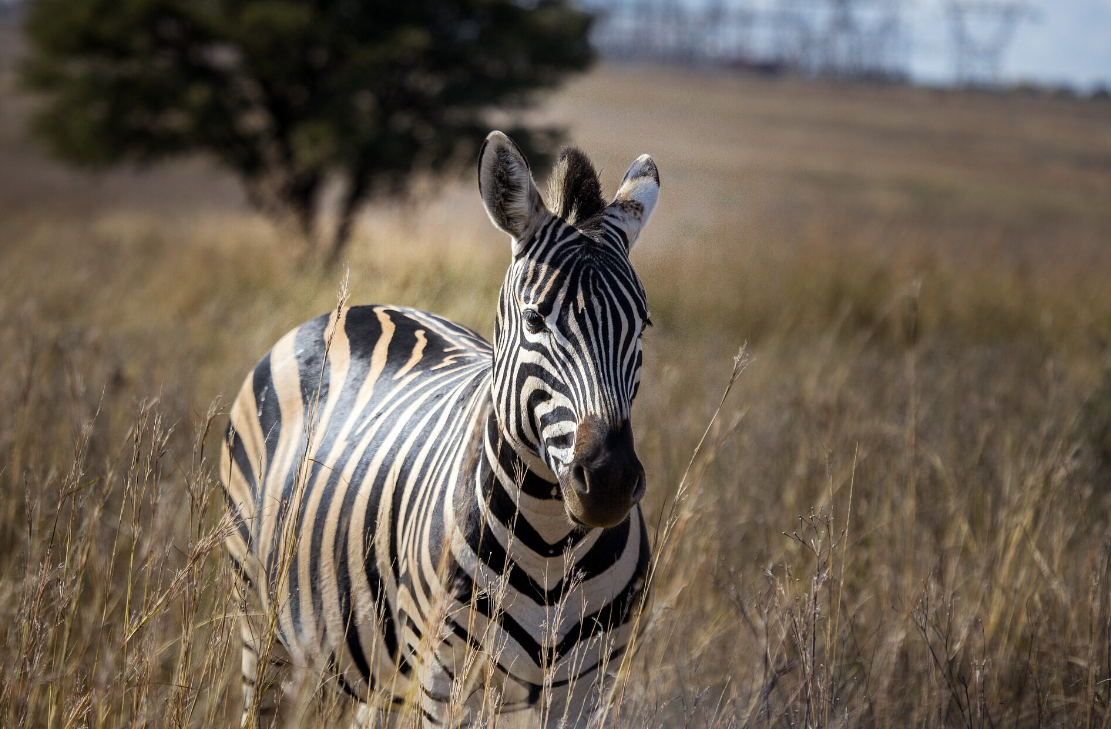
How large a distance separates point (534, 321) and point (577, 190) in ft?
1.35

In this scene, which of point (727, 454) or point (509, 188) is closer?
point (509, 188)

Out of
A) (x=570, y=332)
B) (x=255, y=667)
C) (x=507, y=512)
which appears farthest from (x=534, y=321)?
(x=255, y=667)

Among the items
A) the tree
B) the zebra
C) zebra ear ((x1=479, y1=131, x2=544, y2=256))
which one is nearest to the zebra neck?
the zebra

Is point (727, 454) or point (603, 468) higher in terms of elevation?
point (603, 468)

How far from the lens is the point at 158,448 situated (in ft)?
6.38

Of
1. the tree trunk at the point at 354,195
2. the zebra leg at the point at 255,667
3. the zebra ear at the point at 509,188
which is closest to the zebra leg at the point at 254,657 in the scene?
the zebra leg at the point at 255,667

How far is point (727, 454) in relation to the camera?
4.63 m

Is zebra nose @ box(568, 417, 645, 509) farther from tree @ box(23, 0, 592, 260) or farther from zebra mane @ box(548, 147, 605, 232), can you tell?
tree @ box(23, 0, 592, 260)

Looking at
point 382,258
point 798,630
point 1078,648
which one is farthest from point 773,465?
point 382,258

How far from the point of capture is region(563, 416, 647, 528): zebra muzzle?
1617 mm

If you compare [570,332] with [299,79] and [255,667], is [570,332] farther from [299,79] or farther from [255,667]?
[299,79]

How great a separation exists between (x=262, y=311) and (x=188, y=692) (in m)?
4.01

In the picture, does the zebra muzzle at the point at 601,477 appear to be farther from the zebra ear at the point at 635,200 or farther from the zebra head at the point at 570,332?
the zebra ear at the point at 635,200

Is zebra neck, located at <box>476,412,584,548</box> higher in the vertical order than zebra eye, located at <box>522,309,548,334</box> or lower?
lower
